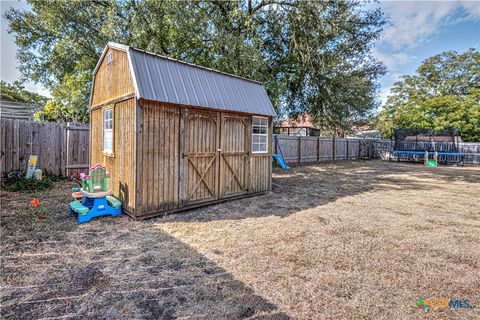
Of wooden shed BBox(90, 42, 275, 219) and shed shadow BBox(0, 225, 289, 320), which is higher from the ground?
wooden shed BBox(90, 42, 275, 219)

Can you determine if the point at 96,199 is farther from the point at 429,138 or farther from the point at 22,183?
the point at 429,138

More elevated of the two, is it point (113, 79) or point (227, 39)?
point (227, 39)

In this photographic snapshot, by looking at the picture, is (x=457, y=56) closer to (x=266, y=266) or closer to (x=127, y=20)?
(x=127, y=20)

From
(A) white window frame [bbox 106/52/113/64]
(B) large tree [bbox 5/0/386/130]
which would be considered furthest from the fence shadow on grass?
(B) large tree [bbox 5/0/386/130]

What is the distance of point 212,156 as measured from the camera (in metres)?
5.68

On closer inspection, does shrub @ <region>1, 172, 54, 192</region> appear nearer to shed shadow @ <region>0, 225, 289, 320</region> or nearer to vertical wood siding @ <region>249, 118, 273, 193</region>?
shed shadow @ <region>0, 225, 289, 320</region>

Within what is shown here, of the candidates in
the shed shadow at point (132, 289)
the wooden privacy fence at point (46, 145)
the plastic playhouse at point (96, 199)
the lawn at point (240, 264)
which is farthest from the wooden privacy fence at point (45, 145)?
the shed shadow at point (132, 289)

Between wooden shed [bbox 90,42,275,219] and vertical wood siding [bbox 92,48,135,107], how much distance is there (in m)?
0.02

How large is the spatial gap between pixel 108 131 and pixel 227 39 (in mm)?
6682

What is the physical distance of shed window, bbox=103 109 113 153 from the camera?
5.58 m

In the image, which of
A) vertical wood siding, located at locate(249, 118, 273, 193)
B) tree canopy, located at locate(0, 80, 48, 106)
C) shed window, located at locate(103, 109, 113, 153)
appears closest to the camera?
shed window, located at locate(103, 109, 113, 153)

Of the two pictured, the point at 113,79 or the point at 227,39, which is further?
the point at 227,39

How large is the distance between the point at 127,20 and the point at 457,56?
33588mm

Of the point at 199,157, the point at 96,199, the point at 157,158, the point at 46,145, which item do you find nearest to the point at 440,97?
the point at 199,157
